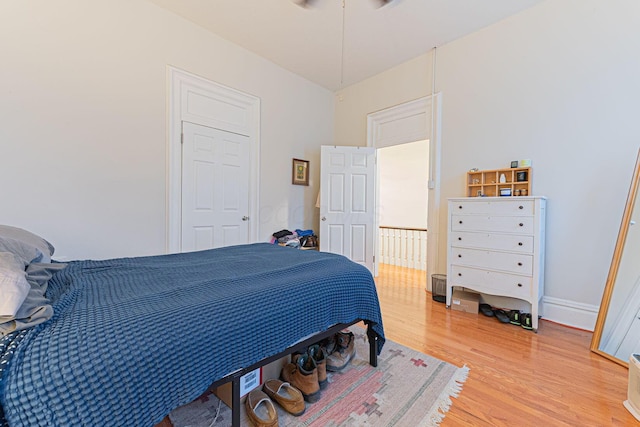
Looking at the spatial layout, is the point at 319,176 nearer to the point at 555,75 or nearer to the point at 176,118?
the point at 176,118

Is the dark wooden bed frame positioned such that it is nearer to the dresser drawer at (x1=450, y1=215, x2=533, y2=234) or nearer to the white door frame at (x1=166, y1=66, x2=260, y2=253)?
the dresser drawer at (x1=450, y1=215, x2=533, y2=234)

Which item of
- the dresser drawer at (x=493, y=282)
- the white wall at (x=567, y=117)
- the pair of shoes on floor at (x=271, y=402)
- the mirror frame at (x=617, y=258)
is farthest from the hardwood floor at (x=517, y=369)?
the pair of shoes on floor at (x=271, y=402)

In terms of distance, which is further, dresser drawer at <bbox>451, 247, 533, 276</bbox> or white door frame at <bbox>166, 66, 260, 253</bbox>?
white door frame at <bbox>166, 66, 260, 253</bbox>

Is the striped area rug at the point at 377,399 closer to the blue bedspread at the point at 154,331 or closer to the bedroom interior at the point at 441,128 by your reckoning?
the bedroom interior at the point at 441,128

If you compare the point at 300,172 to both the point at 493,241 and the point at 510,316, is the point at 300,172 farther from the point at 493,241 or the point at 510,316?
the point at 510,316

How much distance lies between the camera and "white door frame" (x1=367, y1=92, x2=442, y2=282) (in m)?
3.37

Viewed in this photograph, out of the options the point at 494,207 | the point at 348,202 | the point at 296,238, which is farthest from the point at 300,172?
the point at 494,207

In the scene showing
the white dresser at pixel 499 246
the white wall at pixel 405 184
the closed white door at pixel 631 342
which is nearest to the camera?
the closed white door at pixel 631 342

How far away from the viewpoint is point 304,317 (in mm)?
1262

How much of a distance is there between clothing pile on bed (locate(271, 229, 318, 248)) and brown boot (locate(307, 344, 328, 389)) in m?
2.12

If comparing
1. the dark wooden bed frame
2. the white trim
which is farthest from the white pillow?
the white trim

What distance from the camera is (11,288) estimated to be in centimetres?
74

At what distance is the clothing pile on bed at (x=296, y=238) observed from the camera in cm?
370

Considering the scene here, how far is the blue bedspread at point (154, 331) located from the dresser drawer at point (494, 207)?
171 centimetres
